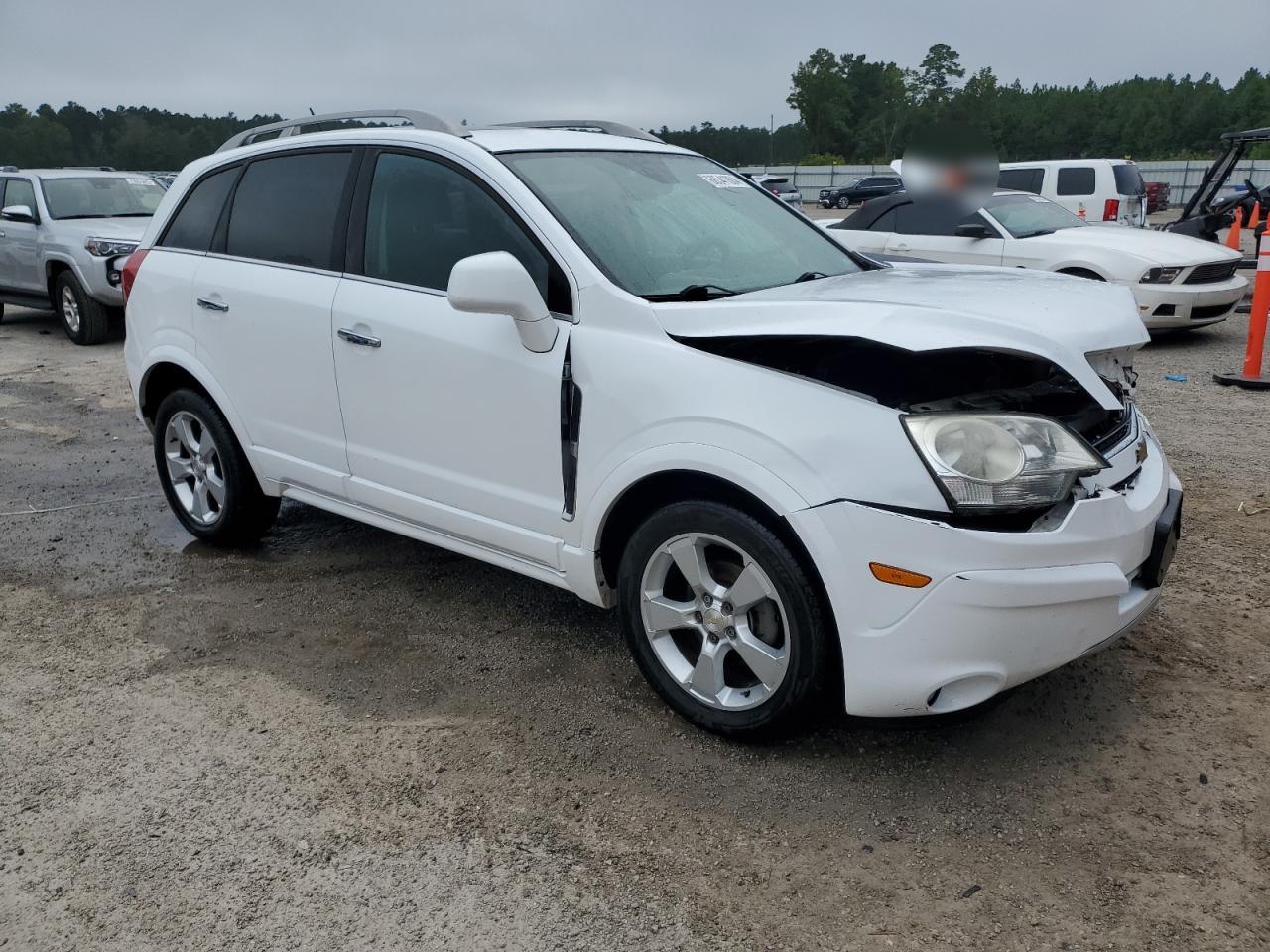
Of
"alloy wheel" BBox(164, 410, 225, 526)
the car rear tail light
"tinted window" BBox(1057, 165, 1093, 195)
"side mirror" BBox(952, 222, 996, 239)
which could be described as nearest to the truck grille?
"side mirror" BBox(952, 222, 996, 239)

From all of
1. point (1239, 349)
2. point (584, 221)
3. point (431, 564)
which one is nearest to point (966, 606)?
point (584, 221)

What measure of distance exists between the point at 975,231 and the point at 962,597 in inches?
328

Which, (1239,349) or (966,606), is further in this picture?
(1239,349)

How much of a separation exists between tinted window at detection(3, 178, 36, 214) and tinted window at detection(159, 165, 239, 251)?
8.65 metres

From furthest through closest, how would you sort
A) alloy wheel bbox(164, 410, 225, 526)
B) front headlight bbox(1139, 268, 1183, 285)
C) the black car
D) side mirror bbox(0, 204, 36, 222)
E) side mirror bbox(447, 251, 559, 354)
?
the black car
side mirror bbox(0, 204, 36, 222)
front headlight bbox(1139, 268, 1183, 285)
alloy wheel bbox(164, 410, 225, 526)
side mirror bbox(447, 251, 559, 354)

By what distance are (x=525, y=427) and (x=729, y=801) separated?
130cm

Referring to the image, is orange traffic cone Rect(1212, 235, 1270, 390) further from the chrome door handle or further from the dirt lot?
the chrome door handle

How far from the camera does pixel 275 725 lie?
3.38 metres

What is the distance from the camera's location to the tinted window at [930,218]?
10.2 metres

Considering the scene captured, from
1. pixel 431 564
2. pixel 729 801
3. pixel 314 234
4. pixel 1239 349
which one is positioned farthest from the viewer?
pixel 1239 349

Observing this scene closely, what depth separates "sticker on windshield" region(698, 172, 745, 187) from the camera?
4212 mm

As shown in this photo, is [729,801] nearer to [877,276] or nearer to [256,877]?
[256,877]

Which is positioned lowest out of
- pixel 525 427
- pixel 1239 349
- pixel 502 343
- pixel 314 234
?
pixel 1239 349

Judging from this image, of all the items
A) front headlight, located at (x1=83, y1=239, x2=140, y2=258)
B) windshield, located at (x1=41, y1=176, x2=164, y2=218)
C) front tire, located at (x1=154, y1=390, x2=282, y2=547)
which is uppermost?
windshield, located at (x1=41, y1=176, x2=164, y2=218)
